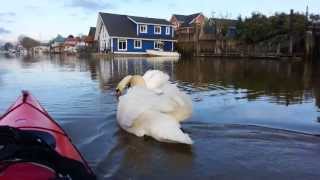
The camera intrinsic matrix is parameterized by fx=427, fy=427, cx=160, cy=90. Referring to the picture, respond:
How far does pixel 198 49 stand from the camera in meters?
48.8

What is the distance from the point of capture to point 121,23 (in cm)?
5628

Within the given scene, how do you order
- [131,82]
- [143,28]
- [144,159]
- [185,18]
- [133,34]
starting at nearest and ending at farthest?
[144,159]
[131,82]
[133,34]
[143,28]
[185,18]

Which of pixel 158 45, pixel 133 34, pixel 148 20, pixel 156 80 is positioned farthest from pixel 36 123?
pixel 148 20

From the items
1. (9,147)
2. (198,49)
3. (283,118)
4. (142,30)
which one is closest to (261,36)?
(198,49)

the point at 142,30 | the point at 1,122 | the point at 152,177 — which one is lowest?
the point at 152,177

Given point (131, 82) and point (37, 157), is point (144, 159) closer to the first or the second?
point (37, 157)

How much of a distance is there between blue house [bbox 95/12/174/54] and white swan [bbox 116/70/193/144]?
46.0m

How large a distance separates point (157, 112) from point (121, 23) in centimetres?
5066

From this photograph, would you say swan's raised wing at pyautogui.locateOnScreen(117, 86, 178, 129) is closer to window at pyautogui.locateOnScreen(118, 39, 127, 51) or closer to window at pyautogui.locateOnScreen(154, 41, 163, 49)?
window at pyautogui.locateOnScreen(118, 39, 127, 51)

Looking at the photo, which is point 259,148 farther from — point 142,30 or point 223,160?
point 142,30

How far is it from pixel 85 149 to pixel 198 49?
4306 cm

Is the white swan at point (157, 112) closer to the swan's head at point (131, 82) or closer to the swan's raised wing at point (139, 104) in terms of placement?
the swan's raised wing at point (139, 104)

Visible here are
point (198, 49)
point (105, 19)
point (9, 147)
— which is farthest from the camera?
point (105, 19)

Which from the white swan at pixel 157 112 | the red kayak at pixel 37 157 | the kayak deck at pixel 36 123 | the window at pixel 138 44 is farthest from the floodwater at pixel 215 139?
the window at pixel 138 44
